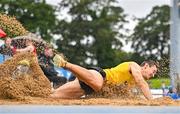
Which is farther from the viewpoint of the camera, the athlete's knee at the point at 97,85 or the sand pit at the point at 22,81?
the athlete's knee at the point at 97,85

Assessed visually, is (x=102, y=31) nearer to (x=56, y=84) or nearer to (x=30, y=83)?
(x=56, y=84)

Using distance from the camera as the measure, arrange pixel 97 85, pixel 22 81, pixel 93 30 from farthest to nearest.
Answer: pixel 93 30, pixel 22 81, pixel 97 85

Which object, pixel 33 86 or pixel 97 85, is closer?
pixel 97 85

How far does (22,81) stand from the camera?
7.44 meters

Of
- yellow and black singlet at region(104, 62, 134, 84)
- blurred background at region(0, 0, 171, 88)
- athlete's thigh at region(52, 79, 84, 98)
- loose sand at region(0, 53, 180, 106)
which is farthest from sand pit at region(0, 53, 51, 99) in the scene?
blurred background at region(0, 0, 171, 88)

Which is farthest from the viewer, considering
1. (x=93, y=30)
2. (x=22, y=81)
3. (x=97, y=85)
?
(x=93, y=30)

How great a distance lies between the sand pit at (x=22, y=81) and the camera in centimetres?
693

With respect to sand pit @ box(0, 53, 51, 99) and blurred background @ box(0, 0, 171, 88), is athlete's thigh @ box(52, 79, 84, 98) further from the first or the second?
blurred background @ box(0, 0, 171, 88)

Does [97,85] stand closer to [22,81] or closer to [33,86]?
[33,86]

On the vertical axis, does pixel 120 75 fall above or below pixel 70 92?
above

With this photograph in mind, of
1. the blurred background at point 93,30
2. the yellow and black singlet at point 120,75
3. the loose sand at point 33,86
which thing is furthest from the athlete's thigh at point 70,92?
the blurred background at point 93,30

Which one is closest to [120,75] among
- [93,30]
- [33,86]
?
[33,86]

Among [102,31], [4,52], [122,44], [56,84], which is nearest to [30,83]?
[4,52]

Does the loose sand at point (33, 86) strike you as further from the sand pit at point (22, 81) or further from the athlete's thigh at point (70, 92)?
the athlete's thigh at point (70, 92)
